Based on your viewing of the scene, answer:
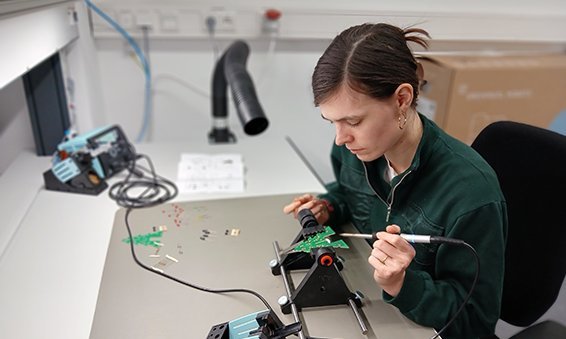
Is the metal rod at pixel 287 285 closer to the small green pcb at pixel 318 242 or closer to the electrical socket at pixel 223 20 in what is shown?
the small green pcb at pixel 318 242

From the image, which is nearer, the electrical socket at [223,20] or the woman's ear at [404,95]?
the woman's ear at [404,95]

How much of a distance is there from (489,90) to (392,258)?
1443 millimetres

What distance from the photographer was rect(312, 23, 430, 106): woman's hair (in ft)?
2.47

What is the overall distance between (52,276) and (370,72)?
32.8 inches

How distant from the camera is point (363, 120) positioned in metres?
0.79

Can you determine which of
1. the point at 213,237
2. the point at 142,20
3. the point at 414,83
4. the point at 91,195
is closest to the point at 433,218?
the point at 414,83

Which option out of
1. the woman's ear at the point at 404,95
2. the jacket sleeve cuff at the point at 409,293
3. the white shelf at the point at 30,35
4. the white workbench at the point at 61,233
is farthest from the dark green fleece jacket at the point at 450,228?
the white shelf at the point at 30,35

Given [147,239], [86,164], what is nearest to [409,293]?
[147,239]

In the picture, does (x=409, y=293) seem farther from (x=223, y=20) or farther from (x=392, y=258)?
(x=223, y=20)

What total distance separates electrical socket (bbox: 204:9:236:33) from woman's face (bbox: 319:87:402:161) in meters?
1.19

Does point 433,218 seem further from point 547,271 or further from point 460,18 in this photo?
point 460,18

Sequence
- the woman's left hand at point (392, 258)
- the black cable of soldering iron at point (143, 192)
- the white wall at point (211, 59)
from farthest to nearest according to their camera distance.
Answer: the white wall at point (211, 59) < the black cable of soldering iron at point (143, 192) < the woman's left hand at point (392, 258)

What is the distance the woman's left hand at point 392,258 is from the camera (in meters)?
0.73

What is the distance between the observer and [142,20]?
70.3 inches
